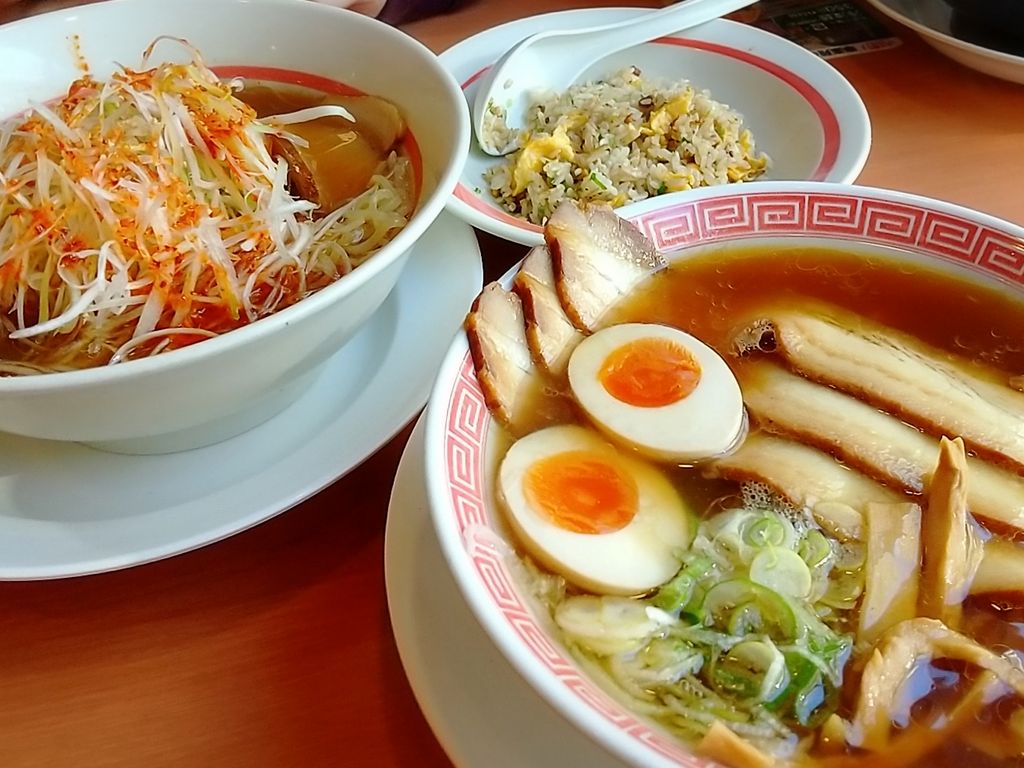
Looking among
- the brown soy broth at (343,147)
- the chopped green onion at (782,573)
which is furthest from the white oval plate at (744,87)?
the chopped green onion at (782,573)

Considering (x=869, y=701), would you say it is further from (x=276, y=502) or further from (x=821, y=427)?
(x=276, y=502)

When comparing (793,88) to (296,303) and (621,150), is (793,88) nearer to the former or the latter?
(621,150)

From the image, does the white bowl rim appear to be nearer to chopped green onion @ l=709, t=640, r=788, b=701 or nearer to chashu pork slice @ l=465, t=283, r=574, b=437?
chashu pork slice @ l=465, t=283, r=574, b=437

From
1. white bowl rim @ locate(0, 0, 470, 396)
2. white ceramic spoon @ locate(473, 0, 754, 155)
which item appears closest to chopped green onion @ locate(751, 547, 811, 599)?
white bowl rim @ locate(0, 0, 470, 396)

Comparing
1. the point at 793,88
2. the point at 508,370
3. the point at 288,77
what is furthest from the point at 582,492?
the point at 793,88

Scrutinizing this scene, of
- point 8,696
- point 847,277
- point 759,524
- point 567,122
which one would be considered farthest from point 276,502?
point 567,122

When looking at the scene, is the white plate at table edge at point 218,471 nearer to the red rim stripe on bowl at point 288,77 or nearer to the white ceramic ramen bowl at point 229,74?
the white ceramic ramen bowl at point 229,74

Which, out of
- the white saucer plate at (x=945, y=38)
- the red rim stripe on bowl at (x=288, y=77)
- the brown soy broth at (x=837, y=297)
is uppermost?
the white saucer plate at (x=945, y=38)
